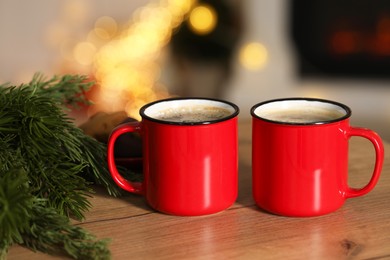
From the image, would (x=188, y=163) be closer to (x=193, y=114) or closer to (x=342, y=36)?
(x=193, y=114)

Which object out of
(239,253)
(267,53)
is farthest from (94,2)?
(239,253)

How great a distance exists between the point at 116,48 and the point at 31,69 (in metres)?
0.33

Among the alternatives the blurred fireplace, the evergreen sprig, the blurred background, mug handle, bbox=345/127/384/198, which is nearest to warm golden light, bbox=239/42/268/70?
the blurred background

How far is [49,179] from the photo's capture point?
813 millimetres

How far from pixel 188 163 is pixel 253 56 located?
1.79m

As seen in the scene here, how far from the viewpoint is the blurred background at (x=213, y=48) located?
7.95 feet

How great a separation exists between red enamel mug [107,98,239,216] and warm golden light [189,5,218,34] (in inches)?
62.4

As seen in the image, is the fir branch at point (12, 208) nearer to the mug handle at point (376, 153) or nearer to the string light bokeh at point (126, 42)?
the mug handle at point (376, 153)

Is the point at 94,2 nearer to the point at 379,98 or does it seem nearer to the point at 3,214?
the point at 379,98

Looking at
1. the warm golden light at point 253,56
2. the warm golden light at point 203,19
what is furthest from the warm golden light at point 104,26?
the warm golden light at point 253,56

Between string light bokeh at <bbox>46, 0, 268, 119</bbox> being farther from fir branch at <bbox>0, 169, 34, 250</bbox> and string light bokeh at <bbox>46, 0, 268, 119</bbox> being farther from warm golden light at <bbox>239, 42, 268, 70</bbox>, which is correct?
fir branch at <bbox>0, 169, 34, 250</bbox>

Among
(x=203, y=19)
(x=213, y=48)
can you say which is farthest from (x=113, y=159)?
(x=213, y=48)

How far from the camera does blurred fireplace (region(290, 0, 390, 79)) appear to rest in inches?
96.6

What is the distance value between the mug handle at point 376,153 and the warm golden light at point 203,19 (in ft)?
5.35
